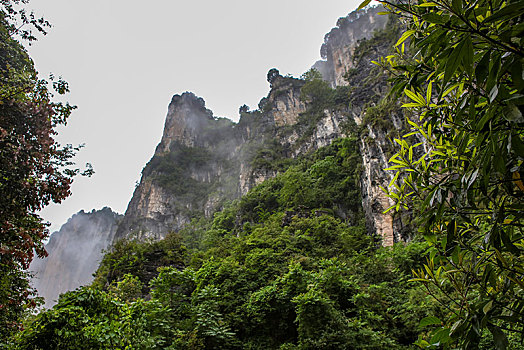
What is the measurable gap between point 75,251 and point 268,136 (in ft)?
137

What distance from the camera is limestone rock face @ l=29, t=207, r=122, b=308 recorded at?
47175 millimetres

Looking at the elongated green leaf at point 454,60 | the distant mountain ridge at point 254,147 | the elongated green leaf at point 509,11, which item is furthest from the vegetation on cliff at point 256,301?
the distant mountain ridge at point 254,147

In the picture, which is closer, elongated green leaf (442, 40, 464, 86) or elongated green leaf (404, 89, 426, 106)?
elongated green leaf (442, 40, 464, 86)

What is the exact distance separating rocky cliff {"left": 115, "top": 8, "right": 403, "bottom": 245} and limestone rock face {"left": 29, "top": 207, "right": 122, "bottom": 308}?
15.1 metres

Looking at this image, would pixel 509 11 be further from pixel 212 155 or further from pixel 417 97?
pixel 212 155

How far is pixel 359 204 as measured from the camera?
14.5m

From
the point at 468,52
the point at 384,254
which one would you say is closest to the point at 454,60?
the point at 468,52

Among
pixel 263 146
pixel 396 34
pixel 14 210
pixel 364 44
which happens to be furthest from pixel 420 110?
pixel 263 146

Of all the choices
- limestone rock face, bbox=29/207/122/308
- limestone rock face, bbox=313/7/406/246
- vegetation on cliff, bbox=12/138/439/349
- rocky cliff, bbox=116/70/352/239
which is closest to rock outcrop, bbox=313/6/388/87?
limestone rock face, bbox=313/7/406/246

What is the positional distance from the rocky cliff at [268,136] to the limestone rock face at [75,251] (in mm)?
15099

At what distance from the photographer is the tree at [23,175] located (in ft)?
12.7

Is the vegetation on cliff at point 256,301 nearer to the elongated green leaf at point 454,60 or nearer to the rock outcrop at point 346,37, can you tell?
the elongated green leaf at point 454,60

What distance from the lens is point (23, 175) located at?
13.9ft

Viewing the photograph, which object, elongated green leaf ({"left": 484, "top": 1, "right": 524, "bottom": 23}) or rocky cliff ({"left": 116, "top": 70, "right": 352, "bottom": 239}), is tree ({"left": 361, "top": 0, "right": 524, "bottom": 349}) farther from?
rocky cliff ({"left": 116, "top": 70, "right": 352, "bottom": 239})
